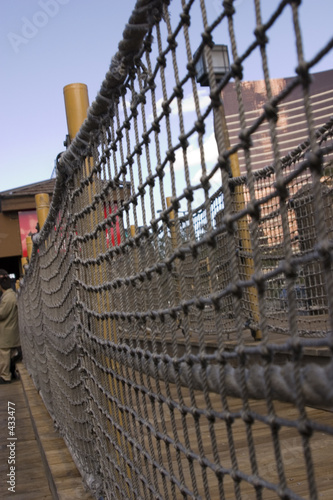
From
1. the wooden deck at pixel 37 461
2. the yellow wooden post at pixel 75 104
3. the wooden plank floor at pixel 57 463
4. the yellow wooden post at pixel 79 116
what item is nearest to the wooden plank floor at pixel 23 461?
the wooden deck at pixel 37 461

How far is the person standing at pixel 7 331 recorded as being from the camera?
287 inches

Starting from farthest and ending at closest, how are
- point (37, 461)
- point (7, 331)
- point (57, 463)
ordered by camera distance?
point (7, 331) → point (37, 461) → point (57, 463)

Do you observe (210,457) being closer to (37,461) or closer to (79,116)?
(79,116)

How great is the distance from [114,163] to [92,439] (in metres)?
0.98

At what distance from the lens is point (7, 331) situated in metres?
7.35

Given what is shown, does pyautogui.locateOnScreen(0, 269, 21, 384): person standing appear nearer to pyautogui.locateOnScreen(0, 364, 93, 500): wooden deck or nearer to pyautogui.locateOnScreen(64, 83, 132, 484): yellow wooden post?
pyautogui.locateOnScreen(0, 364, 93, 500): wooden deck

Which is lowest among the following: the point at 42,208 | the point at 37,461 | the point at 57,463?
the point at 37,461

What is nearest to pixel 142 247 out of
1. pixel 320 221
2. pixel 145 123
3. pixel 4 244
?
pixel 145 123

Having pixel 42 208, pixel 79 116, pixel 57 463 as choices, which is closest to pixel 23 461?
pixel 57 463

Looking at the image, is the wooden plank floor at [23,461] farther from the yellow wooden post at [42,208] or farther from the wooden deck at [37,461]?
the yellow wooden post at [42,208]

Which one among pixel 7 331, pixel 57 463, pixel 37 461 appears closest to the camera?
pixel 57 463

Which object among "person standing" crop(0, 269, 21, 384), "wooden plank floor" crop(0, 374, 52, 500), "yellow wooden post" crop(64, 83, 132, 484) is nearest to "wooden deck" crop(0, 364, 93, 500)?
"wooden plank floor" crop(0, 374, 52, 500)

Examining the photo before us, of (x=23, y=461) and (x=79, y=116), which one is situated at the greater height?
(x=79, y=116)

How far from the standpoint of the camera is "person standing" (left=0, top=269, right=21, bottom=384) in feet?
23.9
